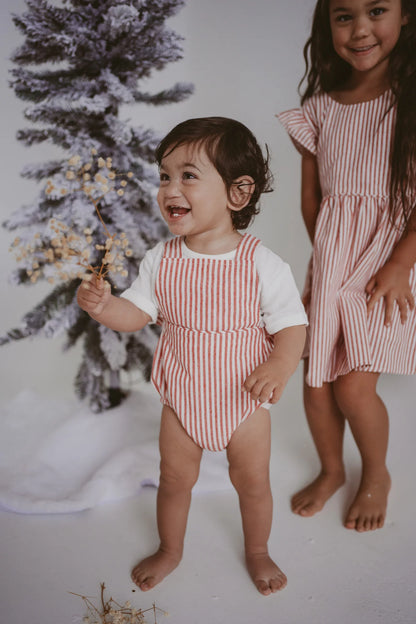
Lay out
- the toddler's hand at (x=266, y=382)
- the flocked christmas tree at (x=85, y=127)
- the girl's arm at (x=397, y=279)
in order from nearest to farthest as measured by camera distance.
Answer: the toddler's hand at (x=266, y=382) < the girl's arm at (x=397, y=279) < the flocked christmas tree at (x=85, y=127)

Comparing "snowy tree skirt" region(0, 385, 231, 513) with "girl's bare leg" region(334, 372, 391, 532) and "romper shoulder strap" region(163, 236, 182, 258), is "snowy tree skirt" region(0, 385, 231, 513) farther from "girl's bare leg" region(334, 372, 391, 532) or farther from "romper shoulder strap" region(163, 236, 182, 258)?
"romper shoulder strap" region(163, 236, 182, 258)

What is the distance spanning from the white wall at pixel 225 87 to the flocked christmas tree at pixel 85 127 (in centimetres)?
11

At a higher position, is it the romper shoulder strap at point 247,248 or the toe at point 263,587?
the romper shoulder strap at point 247,248

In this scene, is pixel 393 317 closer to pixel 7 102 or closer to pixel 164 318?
pixel 164 318

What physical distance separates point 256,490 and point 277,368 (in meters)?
0.27

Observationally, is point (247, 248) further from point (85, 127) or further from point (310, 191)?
point (85, 127)

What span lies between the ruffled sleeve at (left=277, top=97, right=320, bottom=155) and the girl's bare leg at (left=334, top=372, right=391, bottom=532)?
531mm

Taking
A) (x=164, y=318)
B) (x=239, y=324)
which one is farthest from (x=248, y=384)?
(x=164, y=318)

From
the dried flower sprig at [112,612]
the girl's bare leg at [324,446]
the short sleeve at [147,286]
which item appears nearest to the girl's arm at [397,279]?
the girl's bare leg at [324,446]

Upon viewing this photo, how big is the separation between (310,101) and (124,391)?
3.18ft

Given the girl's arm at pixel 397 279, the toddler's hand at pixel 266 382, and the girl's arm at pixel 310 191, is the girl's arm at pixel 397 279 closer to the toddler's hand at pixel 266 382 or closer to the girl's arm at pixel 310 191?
the girl's arm at pixel 310 191

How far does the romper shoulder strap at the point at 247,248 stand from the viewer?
104 cm

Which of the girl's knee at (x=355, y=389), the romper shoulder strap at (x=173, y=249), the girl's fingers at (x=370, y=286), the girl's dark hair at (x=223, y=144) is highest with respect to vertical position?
the girl's dark hair at (x=223, y=144)

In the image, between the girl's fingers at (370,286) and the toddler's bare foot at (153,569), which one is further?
the girl's fingers at (370,286)
